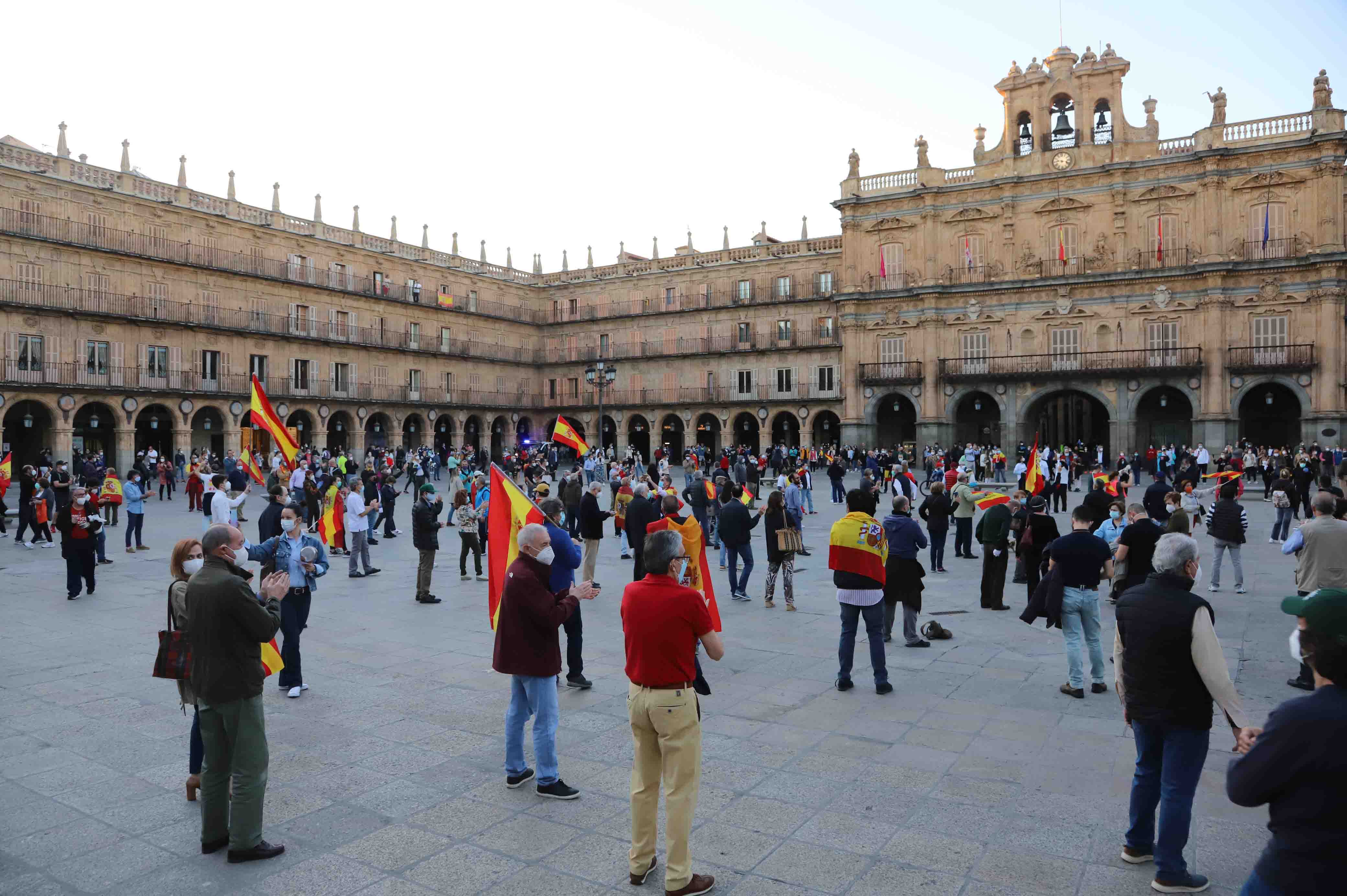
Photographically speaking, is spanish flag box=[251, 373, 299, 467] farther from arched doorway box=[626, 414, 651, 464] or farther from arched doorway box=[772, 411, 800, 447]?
arched doorway box=[626, 414, 651, 464]

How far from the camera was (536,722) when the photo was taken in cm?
516

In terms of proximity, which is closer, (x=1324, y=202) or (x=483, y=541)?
(x=483, y=541)

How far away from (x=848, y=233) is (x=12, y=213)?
32.5 meters

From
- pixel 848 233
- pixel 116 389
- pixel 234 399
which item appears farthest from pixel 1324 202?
pixel 116 389

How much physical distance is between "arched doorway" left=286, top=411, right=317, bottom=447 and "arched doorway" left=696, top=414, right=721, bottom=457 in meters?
19.3

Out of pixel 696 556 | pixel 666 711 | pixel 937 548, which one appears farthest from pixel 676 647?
pixel 937 548

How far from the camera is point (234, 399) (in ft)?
123

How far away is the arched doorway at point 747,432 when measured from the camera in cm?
4766

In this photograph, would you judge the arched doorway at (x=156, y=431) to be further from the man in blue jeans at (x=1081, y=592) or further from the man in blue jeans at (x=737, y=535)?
the man in blue jeans at (x=1081, y=592)

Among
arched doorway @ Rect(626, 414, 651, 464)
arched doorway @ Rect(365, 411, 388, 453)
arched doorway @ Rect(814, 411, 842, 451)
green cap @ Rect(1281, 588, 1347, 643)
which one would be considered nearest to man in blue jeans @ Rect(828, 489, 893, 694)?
green cap @ Rect(1281, 588, 1347, 643)

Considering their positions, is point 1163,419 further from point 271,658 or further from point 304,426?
point 271,658

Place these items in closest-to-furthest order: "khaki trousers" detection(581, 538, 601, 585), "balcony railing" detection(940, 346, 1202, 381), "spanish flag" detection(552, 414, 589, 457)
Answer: "khaki trousers" detection(581, 538, 601, 585)
"spanish flag" detection(552, 414, 589, 457)
"balcony railing" detection(940, 346, 1202, 381)

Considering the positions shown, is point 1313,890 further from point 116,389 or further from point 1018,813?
point 116,389

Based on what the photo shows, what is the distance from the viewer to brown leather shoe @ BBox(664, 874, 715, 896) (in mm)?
3975
